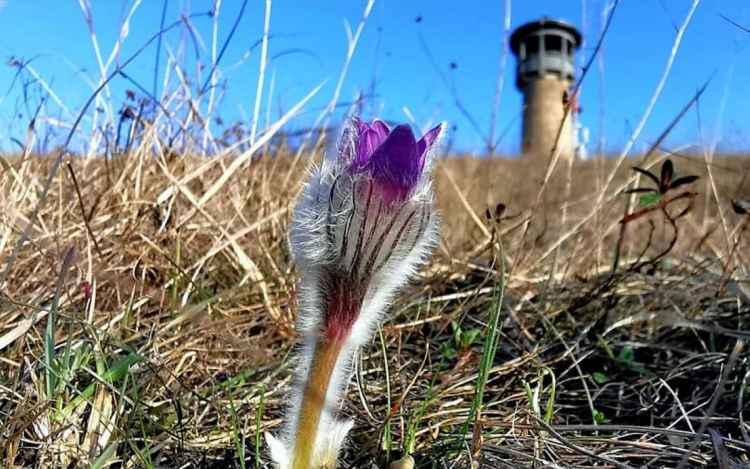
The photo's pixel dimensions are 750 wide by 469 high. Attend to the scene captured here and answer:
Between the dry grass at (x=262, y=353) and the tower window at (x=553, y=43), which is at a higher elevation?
the tower window at (x=553, y=43)

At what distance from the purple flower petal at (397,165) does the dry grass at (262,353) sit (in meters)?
0.29

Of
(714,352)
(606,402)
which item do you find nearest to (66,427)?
(606,402)

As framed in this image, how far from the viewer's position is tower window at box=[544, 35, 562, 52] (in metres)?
15.7

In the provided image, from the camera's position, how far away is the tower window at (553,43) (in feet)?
51.5

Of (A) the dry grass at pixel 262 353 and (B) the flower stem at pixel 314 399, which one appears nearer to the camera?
(B) the flower stem at pixel 314 399

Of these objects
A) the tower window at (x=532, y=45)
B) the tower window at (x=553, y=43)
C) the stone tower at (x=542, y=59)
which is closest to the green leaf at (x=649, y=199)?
the stone tower at (x=542, y=59)

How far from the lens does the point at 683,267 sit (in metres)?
1.73

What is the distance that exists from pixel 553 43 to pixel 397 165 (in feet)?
55.0

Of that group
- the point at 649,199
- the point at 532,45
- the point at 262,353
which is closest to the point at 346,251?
the point at 262,353

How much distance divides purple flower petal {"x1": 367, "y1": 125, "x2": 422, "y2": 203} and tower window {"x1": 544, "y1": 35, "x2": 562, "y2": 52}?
1637 centimetres

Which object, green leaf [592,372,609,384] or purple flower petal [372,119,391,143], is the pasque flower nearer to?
purple flower petal [372,119,391,143]

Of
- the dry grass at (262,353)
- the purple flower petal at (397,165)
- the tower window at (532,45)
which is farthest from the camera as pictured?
the tower window at (532,45)

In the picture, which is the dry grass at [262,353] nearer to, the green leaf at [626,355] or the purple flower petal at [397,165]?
the green leaf at [626,355]

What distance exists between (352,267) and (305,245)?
55mm
